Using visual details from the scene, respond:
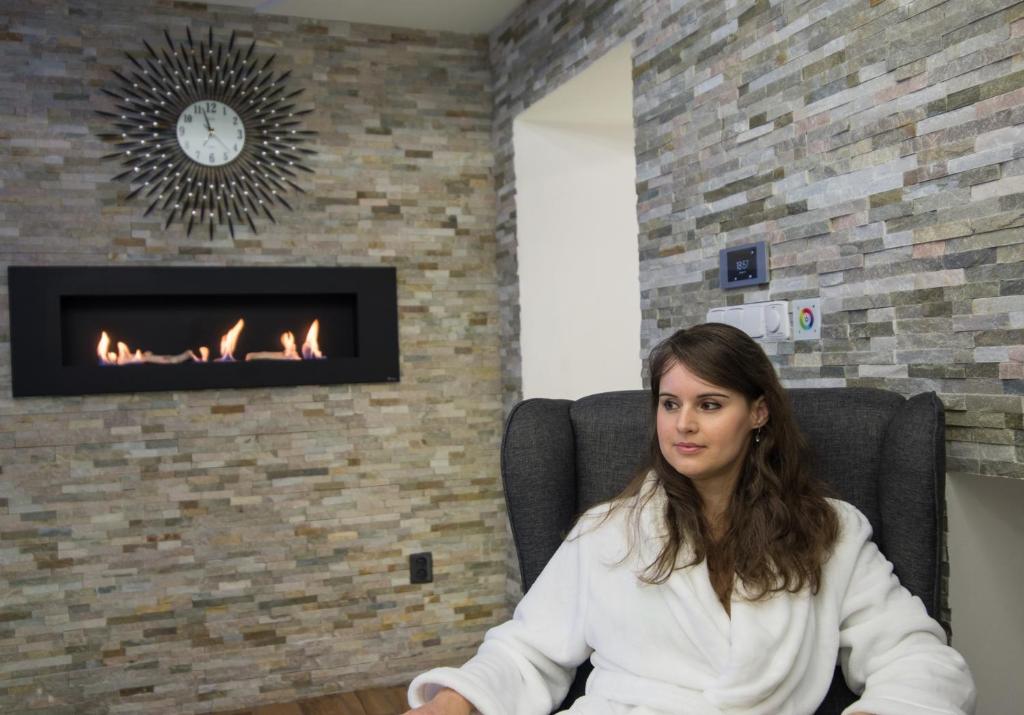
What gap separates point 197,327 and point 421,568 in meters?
1.20

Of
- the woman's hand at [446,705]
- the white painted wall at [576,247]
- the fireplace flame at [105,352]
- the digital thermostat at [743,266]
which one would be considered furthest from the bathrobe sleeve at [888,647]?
the fireplace flame at [105,352]

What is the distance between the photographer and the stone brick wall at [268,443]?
3195 mm

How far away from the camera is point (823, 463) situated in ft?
5.62

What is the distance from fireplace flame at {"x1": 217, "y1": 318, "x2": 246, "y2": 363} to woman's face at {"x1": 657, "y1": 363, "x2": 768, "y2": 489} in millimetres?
2219

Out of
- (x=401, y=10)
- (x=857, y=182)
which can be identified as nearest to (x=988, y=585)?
(x=857, y=182)

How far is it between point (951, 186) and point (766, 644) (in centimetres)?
92

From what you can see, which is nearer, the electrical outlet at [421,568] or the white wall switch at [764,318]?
the white wall switch at [764,318]

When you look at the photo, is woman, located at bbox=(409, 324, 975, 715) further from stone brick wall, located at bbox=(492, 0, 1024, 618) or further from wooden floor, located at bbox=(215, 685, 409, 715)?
wooden floor, located at bbox=(215, 685, 409, 715)

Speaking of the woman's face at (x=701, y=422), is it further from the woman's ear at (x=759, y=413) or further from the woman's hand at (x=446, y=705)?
the woman's hand at (x=446, y=705)

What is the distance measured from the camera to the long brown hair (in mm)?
1594

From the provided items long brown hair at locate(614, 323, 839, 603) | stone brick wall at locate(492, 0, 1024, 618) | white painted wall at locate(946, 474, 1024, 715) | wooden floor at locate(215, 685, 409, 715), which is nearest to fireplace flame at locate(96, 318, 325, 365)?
wooden floor at locate(215, 685, 409, 715)

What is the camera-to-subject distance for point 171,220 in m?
3.35

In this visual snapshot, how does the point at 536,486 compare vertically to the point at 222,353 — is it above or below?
below

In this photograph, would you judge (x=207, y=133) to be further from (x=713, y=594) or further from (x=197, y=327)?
(x=713, y=594)
